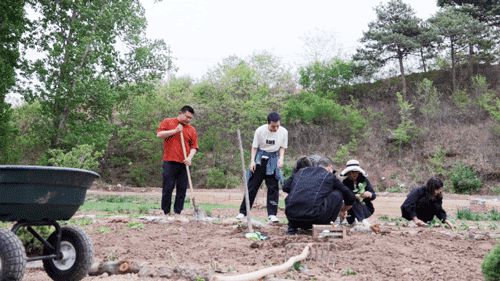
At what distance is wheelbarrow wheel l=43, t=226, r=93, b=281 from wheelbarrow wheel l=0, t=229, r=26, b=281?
0.59 metres

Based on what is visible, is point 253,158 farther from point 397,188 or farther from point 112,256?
point 397,188

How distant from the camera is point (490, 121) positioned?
90.1 ft

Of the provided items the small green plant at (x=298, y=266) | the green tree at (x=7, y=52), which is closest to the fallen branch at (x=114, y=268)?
the small green plant at (x=298, y=266)

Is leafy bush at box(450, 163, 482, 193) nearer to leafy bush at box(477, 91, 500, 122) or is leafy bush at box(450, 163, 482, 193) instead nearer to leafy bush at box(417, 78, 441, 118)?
leafy bush at box(477, 91, 500, 122)

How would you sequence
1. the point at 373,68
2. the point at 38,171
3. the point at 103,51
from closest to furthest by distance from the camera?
1. the point at 38,171
2. the point at 103,51
3. the point at 373,68

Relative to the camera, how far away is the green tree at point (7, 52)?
1722 cm

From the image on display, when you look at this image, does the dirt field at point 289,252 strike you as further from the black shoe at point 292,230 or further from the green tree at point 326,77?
the green tree at point 326,77

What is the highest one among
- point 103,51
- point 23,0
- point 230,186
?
point 23,0

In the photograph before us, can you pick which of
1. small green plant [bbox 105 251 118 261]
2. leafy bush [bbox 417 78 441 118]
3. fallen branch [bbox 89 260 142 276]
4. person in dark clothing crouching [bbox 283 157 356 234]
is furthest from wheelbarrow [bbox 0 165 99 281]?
leafy bush [bbox 417 78 441 118]

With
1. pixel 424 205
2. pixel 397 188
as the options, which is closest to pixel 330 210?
pixel 424 205

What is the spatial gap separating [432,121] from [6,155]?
19054 millimetres

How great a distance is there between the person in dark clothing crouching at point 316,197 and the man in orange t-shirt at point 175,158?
2.54 metres

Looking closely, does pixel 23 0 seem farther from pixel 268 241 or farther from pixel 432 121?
pixel 432 121

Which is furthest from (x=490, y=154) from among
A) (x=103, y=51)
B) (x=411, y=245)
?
(x=411, y=245)
